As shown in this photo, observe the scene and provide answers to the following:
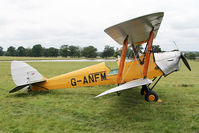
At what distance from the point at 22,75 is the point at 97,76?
9.71 ft

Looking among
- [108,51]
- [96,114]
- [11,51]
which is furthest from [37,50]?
[96,114]

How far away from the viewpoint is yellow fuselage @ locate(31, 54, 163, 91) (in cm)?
553

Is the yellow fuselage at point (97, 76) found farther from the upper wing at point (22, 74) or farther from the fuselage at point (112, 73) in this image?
the upper wing at point (22, 74)

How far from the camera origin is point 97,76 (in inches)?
232

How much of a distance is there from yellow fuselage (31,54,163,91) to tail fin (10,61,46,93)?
0.32m

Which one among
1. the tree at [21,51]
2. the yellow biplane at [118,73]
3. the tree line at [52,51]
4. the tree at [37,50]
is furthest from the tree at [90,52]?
the yellow biplane at [118,73]

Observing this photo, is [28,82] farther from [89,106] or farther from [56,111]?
[89,106]

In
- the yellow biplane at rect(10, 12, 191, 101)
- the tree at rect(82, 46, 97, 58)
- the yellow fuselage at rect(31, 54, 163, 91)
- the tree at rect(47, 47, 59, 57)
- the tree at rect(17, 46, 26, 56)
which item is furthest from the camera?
the tree at rect(17, 46, 26, 56)

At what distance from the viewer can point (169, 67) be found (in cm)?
520

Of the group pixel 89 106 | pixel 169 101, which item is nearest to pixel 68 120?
pixel 89 106

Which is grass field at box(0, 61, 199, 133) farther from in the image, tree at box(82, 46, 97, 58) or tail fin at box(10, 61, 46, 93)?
tree at box(82, 46, 97, 58)

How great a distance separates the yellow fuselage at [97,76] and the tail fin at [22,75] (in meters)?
0.32

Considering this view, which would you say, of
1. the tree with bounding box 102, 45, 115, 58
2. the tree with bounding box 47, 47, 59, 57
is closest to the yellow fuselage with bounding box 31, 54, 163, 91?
the tree with bounding box 102, 45, 115, 58

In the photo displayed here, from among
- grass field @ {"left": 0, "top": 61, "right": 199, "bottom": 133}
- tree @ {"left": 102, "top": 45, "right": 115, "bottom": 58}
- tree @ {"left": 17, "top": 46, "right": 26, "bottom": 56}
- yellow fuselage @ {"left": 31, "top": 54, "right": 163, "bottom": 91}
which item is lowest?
grass field @ {"left": 0, "top": 61, "right": 199, "bottom": 133}
